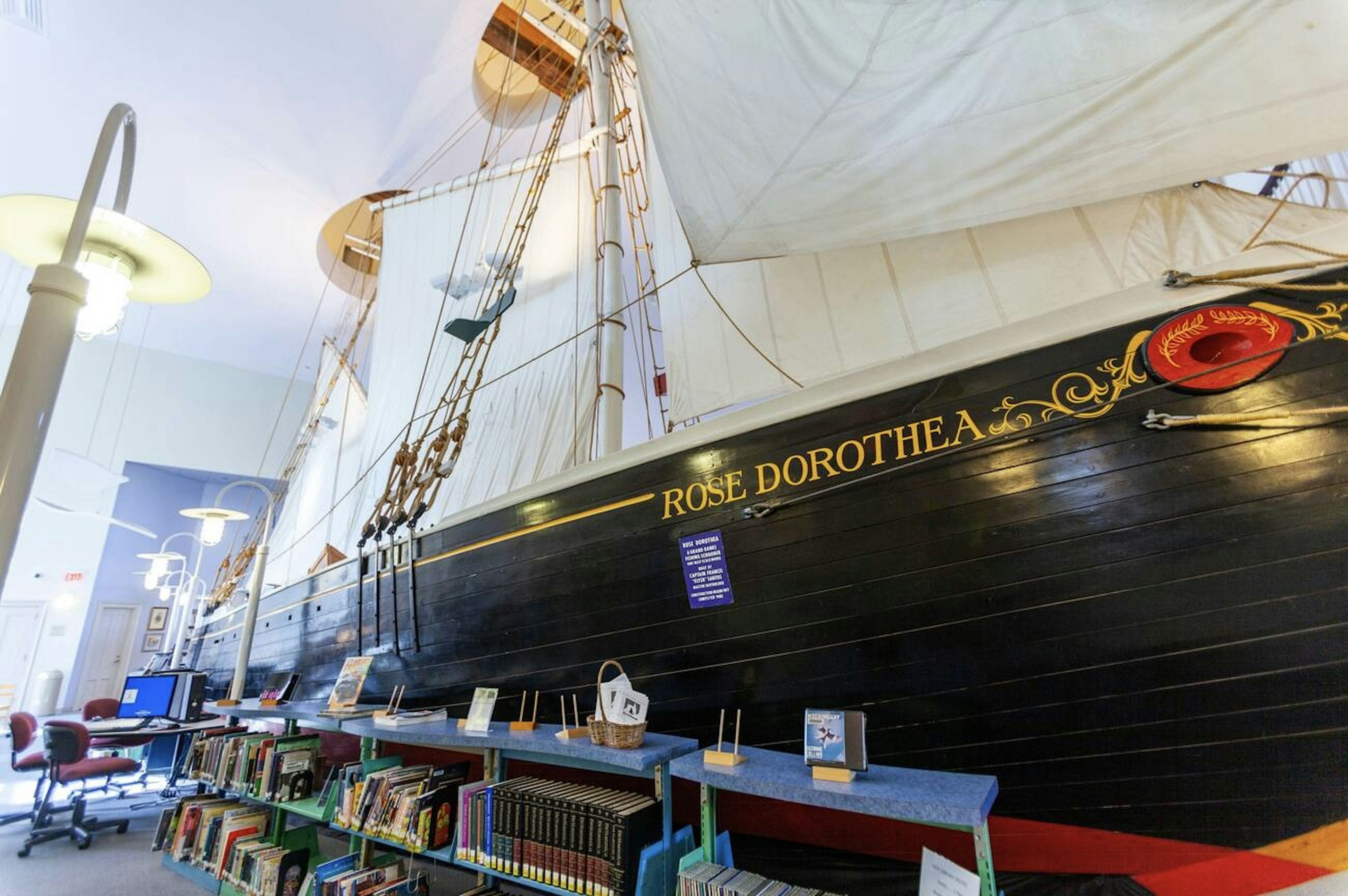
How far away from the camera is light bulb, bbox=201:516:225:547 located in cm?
548

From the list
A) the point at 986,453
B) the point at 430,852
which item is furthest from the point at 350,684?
the point at 986,453

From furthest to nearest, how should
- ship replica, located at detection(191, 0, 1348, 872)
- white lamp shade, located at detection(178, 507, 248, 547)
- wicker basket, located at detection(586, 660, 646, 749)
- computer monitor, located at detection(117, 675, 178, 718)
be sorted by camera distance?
white lamp shade, located at detection(178, 507, 248, 547)
computer monitor, located at detection(117, 675, 178, 718)
wicker basket, located at detection(586, 660, 646, 749)
ship replica, located at detection(191, 0, 1348, 872)

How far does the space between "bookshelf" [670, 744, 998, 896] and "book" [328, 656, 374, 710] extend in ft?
5.59

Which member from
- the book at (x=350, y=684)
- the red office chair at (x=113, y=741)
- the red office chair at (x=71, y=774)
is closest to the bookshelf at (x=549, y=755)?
the book at (x=350, y=684)

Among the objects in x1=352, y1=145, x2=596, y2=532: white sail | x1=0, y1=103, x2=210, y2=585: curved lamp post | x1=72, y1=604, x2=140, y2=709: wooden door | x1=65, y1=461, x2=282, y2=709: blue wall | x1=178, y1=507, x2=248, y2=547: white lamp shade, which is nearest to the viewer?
x1=0, y1=103, x2=210, y2=585: curved lamp post

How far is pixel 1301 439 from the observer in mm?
1112

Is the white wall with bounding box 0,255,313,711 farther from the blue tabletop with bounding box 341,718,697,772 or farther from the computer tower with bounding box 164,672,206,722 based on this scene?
the blue tabletop with bounding box 341,718,697,772

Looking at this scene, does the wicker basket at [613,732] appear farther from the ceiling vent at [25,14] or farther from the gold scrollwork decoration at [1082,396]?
the ceiling vent at [25,14]

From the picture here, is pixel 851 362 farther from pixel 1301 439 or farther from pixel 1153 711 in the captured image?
pixel 1153 711

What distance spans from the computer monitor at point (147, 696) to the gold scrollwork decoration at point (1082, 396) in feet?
20.4

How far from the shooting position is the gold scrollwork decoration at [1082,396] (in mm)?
1255

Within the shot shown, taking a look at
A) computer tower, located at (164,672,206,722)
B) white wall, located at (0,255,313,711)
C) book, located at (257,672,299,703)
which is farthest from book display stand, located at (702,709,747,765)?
white wall, located at (0,255,313,711)

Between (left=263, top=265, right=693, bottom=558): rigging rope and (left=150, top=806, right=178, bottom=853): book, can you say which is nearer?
(left=150, top=806, right=178, bottom=853): book

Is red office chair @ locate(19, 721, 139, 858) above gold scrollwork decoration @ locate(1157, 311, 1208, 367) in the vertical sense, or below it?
below
